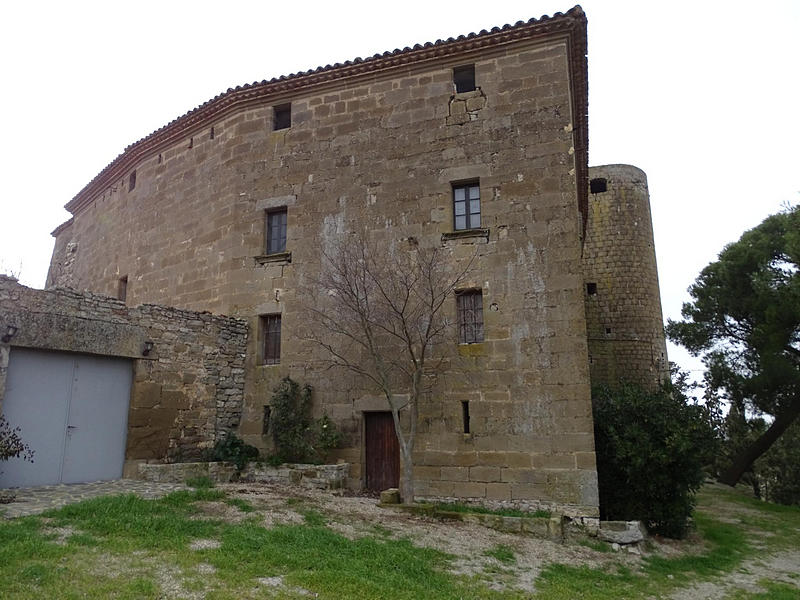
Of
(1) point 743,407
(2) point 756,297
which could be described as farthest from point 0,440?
(1) point 743,407

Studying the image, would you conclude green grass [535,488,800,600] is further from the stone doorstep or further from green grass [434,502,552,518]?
green grass [434,502,552,518]

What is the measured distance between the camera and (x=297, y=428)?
1174 centimetres

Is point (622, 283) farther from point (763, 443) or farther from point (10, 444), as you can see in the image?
point (10, 444)

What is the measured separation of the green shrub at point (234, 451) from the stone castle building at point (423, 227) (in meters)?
0.33

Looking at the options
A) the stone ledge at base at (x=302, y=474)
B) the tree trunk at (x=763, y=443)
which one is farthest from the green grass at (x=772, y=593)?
the tree trunk at (x=763, y=443)

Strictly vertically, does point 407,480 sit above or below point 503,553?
above

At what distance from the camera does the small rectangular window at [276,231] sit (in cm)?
1335

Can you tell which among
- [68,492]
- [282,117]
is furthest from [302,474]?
[282,117]

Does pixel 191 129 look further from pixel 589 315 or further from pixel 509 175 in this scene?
pixel 589 315

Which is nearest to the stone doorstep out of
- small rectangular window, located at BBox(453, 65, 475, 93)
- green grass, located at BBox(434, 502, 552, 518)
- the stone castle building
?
green grass, located at BBox(434, 502, 552, 518)

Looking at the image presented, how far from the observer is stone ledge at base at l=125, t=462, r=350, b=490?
10164mm

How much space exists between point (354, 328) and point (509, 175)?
4.42 meters

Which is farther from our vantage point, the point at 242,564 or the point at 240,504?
the point at 240,504

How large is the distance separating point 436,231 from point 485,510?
5453mm
